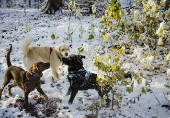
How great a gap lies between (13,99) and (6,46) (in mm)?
4980

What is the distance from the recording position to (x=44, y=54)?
5383mm

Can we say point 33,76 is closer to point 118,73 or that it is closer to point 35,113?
point 35,113

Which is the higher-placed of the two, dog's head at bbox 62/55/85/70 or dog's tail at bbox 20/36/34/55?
dog's tail at bbox 20/36/34/55

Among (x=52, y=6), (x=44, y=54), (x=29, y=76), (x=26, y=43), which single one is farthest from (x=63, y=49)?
(x=52, y=6)

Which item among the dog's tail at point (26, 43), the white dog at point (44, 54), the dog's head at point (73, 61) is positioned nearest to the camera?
the dog's head at point (73, 61)

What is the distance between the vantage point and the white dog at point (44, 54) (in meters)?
5.09

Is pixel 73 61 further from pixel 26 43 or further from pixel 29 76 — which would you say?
pixel 26 43

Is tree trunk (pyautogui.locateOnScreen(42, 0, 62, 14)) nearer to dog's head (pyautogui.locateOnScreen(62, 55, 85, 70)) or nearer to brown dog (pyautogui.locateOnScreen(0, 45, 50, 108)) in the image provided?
brown dog (pyautogui.locateOnScreen(0, 45, 50, 108))

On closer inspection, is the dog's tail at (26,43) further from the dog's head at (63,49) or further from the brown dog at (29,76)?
the brown dog at (29,76)

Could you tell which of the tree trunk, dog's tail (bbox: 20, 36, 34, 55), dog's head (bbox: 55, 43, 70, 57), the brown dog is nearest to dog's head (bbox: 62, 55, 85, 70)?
the brown dog

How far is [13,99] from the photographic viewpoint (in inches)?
161

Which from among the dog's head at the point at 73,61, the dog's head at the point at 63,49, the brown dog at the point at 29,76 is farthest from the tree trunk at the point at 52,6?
the dog's head at the point at 73,61

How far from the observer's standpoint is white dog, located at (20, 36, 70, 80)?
509 cm

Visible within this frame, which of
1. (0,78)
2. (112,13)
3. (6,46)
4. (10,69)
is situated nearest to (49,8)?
(6,46)
